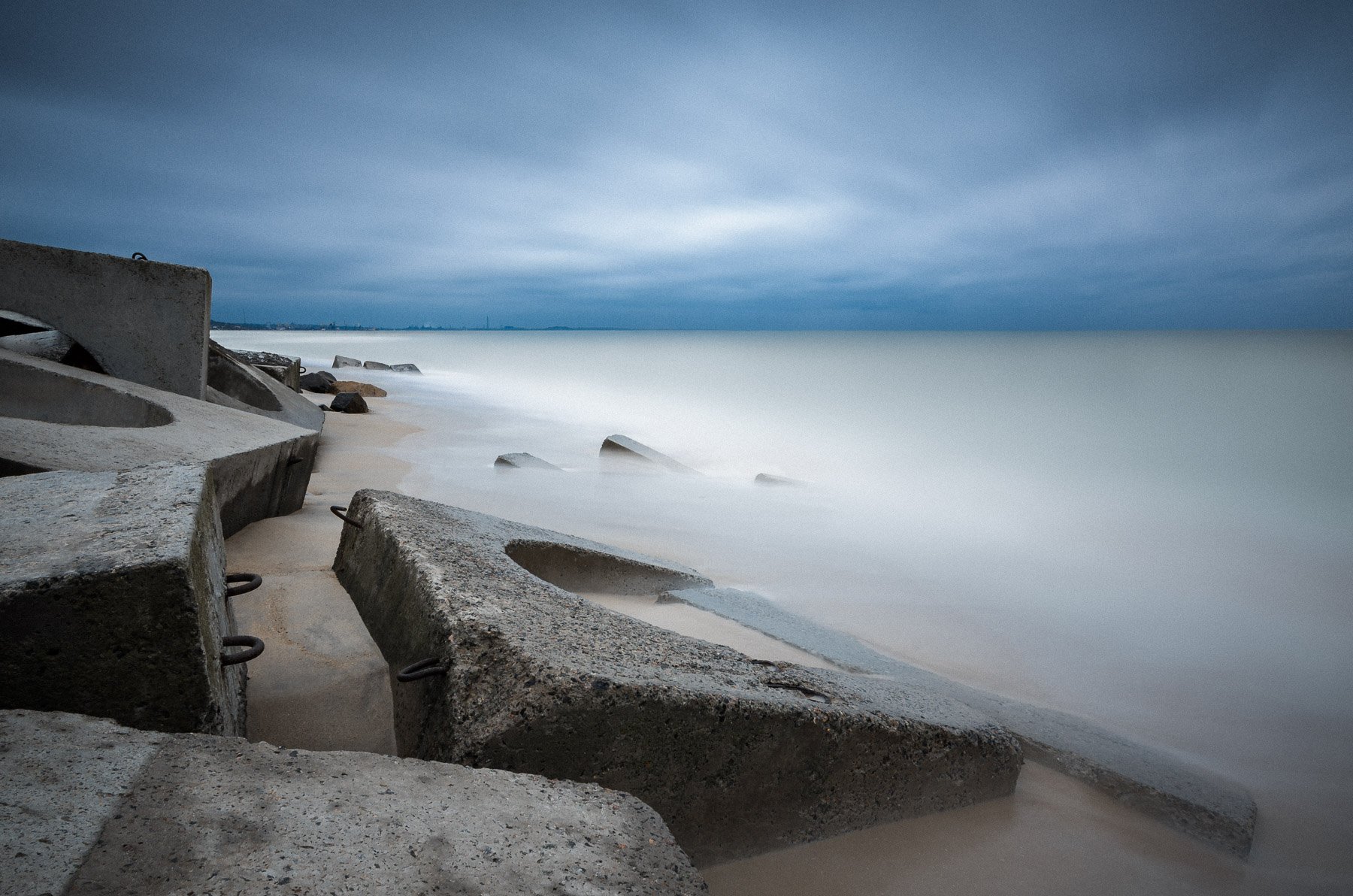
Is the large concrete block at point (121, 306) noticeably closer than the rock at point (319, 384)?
Yes

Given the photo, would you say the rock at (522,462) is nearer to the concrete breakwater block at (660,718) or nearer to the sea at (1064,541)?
the sea at (1064,541)

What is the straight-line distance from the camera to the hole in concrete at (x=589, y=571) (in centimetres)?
304

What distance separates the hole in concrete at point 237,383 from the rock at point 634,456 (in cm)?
356

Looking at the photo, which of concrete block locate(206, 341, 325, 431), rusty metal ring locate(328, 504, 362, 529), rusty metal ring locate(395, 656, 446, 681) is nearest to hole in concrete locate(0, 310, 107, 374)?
concrete block locate(206, 341, 325, 431)

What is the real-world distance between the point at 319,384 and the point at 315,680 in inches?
564

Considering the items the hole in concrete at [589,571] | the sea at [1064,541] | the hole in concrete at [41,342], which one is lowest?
the sea at [1064,541]

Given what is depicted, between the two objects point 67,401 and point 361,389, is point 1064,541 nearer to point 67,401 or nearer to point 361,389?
point 67,401

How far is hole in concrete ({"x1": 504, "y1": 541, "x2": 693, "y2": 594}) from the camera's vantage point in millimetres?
3045

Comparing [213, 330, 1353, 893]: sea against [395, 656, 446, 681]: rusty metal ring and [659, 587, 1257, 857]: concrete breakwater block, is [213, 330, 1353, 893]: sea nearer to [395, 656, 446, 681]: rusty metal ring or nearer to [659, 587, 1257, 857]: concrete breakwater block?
[659, 587, 1257, 857]: concrete breakwater block

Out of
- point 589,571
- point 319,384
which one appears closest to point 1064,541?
point 589,571

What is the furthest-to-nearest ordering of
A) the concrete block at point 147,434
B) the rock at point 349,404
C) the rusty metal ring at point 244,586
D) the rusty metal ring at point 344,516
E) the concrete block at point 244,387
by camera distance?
the rock at point 349,404 < the concrete block at point 244,387 < the rusty metal ring at point 344,516 < the concrete block at point 147,434 < the rusty metal ring at point 244,586

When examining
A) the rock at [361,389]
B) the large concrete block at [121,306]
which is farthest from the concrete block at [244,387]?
the rock at [361,389]

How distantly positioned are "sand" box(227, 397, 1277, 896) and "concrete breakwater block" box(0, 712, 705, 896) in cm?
63

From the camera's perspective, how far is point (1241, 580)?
643cm
